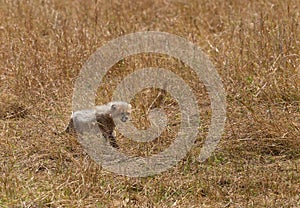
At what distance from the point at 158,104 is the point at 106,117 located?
639mm

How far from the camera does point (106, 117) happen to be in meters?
4.15

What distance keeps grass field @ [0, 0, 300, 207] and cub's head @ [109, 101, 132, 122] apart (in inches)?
5.2

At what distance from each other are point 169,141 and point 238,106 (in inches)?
27.3

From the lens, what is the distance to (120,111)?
4113mm

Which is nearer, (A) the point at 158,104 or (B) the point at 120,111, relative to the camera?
(B) the point at 120,111

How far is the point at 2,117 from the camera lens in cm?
465

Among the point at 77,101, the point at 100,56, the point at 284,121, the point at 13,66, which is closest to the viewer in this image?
the point at 284,121

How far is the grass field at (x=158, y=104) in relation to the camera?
3406 millimetres

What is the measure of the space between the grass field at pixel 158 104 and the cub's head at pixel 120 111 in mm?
132

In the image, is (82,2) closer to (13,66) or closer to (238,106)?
(13,66)

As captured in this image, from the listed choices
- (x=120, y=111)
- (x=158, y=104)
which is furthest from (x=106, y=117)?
(x=158, y=104)

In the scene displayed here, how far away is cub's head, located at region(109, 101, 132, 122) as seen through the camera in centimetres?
410

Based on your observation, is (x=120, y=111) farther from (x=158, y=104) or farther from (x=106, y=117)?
(x=158, y=104)

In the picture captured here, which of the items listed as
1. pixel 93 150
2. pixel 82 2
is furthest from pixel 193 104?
pixel 82 2
